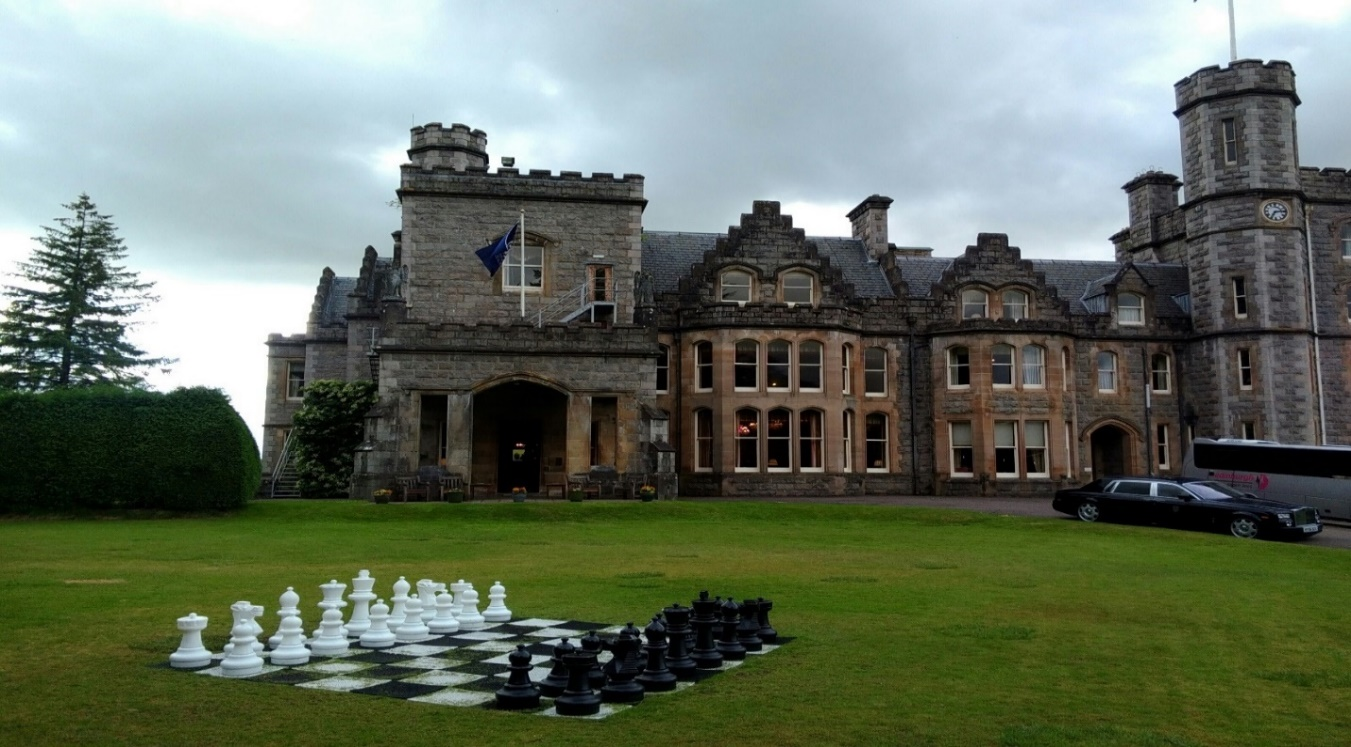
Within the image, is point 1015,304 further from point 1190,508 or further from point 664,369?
point 1190,508

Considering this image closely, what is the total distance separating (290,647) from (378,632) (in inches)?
36.5

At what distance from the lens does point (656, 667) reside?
7.56m

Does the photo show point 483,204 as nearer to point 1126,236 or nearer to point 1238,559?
point 1238,559

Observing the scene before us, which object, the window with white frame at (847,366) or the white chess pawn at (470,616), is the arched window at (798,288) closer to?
the window with white frame at (847,366)

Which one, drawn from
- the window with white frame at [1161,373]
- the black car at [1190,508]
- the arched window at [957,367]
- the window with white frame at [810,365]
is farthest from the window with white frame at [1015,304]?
the black car at [1190,508]

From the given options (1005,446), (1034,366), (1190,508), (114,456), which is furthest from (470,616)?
(1034,366)

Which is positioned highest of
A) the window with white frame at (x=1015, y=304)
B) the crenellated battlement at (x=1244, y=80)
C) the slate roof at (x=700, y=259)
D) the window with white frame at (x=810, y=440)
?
the crenellated battlement at (x=1244, y=80)

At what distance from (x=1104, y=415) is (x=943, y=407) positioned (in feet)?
23.9

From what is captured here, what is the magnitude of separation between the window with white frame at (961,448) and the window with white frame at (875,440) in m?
2.51

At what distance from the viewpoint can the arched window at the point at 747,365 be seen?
37.1m

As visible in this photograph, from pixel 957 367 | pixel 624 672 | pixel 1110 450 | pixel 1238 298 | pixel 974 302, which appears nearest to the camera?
pixel 624 672

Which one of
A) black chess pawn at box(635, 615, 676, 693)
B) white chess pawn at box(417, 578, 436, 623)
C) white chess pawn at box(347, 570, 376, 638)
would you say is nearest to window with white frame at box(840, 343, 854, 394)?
white chess pawn at box(417, 578, 436, 623)

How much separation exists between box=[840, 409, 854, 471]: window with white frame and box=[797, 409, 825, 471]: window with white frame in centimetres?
140

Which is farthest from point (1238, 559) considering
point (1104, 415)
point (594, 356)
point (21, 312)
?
point (21, 312)
